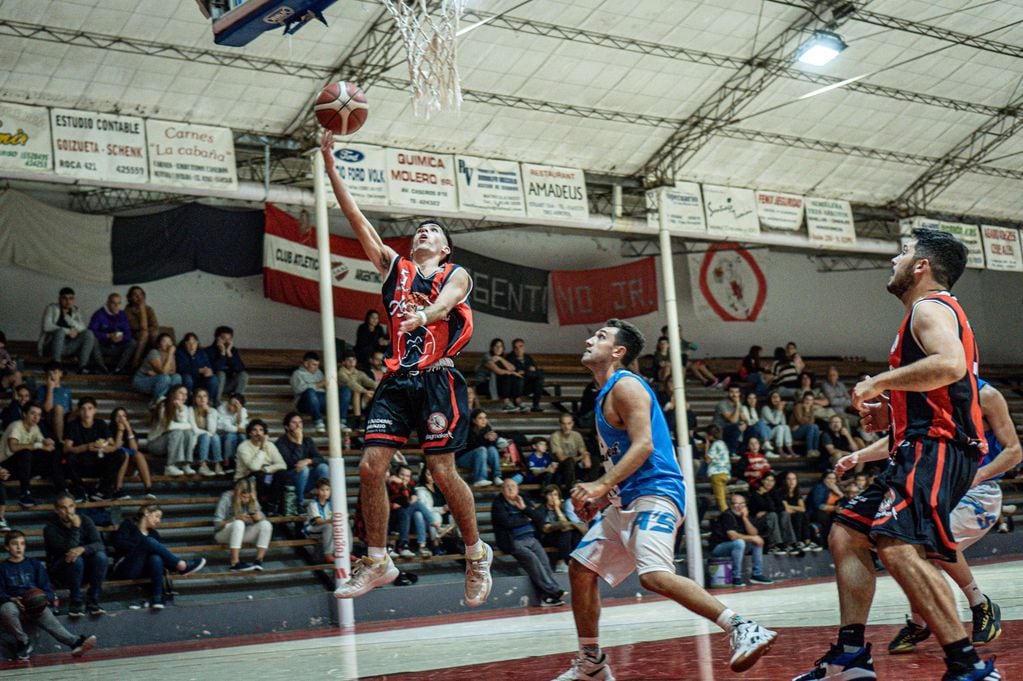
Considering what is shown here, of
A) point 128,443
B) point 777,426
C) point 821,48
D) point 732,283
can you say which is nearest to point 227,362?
point 128,443

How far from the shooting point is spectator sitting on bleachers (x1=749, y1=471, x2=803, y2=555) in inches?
645

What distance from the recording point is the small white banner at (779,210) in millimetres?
19094

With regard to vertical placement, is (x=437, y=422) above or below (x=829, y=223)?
below

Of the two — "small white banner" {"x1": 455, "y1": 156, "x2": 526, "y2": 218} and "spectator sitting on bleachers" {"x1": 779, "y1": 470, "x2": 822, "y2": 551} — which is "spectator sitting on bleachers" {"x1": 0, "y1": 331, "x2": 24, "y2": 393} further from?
"spectator sitting on bleachers" {"x1": 779, "y1": 470, "x2": 822, "y2": 551}

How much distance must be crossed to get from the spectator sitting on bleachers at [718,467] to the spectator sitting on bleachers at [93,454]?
8.35 m

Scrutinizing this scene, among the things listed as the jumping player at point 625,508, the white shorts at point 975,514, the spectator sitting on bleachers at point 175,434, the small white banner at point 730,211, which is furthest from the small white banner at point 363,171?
the jumping player at point 625,508

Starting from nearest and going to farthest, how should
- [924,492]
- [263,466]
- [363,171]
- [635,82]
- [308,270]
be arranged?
[924,492] < [263,466] < [363,171] < [635,82] < [308,270]

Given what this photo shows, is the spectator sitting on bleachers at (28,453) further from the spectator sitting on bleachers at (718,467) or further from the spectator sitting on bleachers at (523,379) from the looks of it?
the spectator sitting on bleachers at (718,467)

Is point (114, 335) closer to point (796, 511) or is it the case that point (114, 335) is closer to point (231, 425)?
point (231, 425)

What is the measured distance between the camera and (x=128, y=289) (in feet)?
56.9

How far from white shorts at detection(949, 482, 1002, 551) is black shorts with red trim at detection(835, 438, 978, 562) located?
2.34 m

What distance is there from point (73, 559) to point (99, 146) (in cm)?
489

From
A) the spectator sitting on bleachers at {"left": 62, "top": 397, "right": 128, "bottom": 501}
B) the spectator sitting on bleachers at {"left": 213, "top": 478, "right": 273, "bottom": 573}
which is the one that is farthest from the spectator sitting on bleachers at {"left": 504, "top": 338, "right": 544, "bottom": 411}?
the spectator sitting on bleachers at {"left": 62, "top": 397, "right": 128, "bottom": 501}

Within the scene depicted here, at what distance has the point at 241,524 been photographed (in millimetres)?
13359
